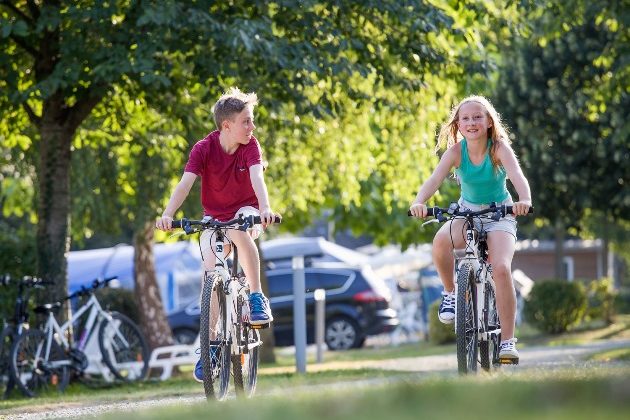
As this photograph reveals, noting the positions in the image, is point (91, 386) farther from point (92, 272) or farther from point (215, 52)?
point (92, 272)

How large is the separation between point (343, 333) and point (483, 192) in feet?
69.2

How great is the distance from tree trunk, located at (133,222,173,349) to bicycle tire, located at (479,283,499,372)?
1474cm

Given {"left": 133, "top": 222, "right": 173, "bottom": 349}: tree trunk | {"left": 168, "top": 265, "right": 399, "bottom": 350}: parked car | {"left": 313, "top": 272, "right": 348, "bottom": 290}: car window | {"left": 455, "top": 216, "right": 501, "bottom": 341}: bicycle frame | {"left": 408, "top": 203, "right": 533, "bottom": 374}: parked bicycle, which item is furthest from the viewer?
{"left": 313, "top": 272, "right": 348, "bottom": 290}: car window

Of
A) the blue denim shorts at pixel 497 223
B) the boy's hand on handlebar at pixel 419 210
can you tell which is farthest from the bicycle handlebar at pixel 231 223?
the blue denim shorts at pixel 497 223

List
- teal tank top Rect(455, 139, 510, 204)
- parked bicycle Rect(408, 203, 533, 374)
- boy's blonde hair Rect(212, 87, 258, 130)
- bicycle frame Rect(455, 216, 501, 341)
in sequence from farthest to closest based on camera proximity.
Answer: teal tank top Rect(455, 139, 510, 204) < boy's blonde hair Rect(212, 87, 258, 130) < bicycle frame Rect(455, 216, 501, 341) < parked bicycle Rect(408, 203, 533, 374)

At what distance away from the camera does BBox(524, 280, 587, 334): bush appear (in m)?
29.0

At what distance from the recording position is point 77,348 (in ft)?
47.2

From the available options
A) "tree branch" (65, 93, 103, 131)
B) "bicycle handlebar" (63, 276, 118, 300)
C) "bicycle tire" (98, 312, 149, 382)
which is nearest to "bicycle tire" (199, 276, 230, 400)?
"bicycle handlebar" (63, 276, 118, 300)

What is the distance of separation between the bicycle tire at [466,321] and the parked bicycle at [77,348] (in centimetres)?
630

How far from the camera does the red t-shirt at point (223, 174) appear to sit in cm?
832

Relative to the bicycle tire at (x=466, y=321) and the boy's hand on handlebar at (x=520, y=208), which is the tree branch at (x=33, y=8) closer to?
the bicycle tire at (x=466, y=321)

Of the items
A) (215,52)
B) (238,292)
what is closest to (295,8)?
(215,52)

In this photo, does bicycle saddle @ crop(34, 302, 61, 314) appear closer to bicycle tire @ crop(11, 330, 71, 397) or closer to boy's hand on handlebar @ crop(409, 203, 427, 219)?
bicycle tire @ crop(11, 330, 71, 397)

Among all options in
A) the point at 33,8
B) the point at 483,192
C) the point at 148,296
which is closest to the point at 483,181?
the point at 483,192
